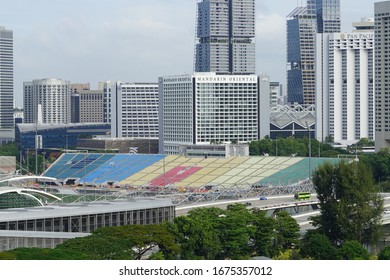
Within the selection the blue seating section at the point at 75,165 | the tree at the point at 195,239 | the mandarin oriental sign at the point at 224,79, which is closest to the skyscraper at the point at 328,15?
the mandarin oriental sign at the point at 224,79

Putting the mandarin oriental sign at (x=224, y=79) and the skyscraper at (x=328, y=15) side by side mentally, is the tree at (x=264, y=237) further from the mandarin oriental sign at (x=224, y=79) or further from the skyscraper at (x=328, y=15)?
the skyscraper at (x=328, y=15)

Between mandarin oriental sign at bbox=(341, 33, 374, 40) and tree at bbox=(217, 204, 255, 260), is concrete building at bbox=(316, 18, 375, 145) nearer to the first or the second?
mandarin oriental sign at bbox=(341, 33, 374, 40)

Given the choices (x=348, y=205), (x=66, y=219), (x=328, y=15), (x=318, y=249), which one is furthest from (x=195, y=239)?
(x=328, y=15)

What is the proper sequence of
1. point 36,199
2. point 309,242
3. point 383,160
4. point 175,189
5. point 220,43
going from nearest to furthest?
point 309,242, point 36,199, point 175,189, point 383,160, point 220,43

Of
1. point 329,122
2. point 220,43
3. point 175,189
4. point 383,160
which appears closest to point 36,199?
point 175,189

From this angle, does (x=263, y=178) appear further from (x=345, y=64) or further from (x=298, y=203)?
(x=345, y=64)

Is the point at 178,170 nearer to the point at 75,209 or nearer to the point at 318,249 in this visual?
the point at 75,209
